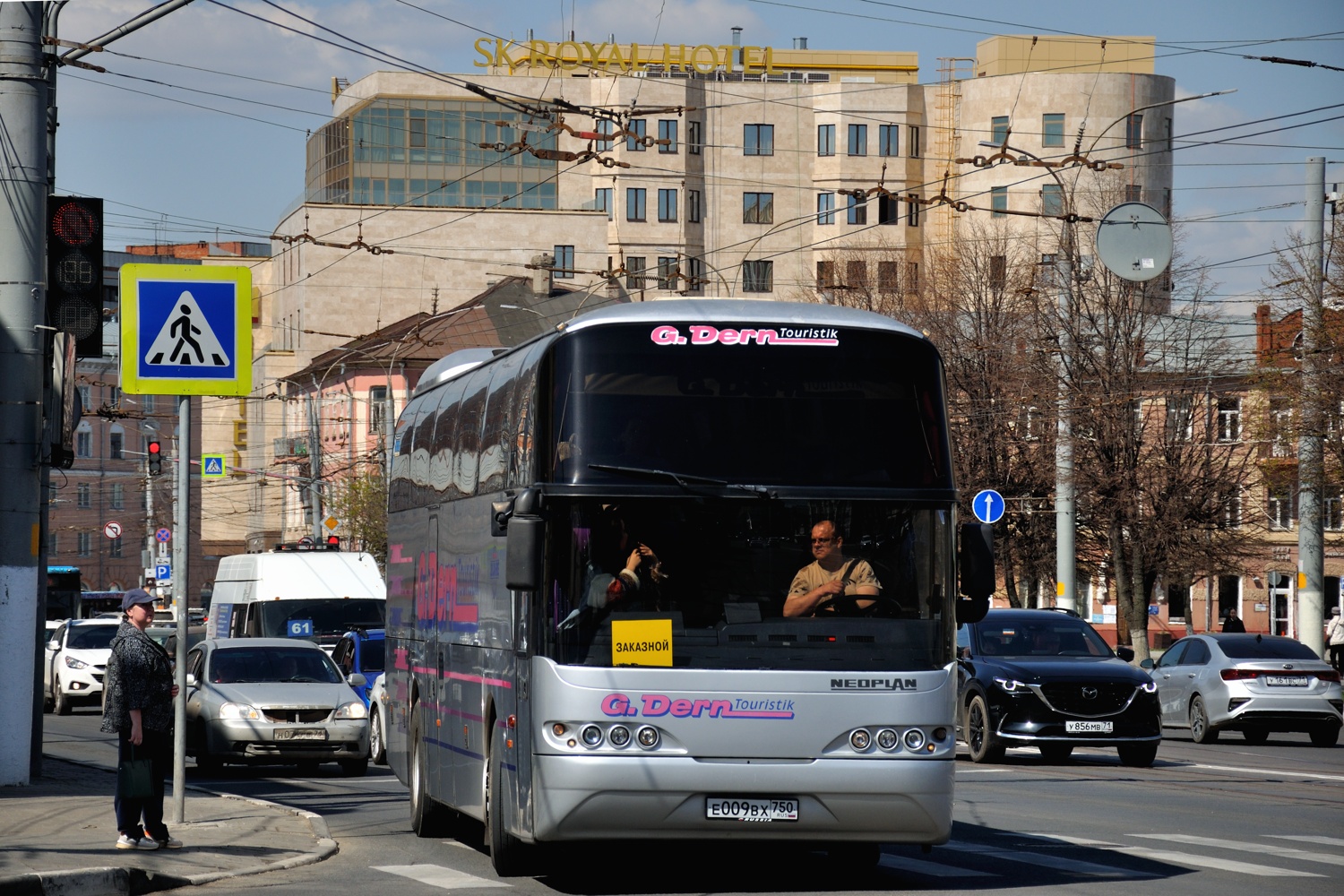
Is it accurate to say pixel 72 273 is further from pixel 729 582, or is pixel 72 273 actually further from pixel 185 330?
pixel 729 582

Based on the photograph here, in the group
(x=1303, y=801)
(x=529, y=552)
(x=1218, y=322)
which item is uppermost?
(x=1218, y=322)

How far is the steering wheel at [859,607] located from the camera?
1117 centimetres

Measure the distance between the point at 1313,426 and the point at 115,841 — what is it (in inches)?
1130

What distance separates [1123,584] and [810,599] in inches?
1734

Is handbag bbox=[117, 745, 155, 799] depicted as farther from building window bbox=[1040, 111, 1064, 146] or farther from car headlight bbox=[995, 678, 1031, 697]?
building window bbox=[1040, 111, 1064, 146]

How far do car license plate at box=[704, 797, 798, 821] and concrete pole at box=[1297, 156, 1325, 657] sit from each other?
28.8 m

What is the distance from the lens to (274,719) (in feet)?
72.7

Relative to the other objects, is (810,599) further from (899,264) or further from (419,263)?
(419,263)

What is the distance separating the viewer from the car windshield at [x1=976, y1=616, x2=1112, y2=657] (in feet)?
76.7

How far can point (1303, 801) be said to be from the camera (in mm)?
17938

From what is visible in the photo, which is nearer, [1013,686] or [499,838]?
[499,838]

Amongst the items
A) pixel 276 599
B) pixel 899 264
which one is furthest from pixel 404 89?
pixel 276 599

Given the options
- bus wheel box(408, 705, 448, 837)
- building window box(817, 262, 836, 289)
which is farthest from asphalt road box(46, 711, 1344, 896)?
building window box(817, 262, 836, 289)

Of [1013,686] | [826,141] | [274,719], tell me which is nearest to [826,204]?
[826,141]
